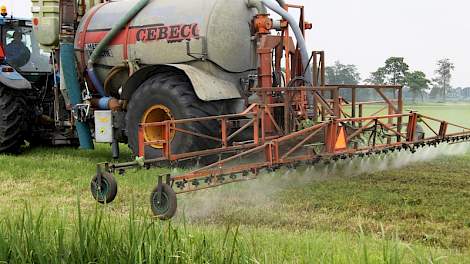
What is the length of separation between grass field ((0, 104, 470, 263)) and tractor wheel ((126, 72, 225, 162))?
1.85 ft

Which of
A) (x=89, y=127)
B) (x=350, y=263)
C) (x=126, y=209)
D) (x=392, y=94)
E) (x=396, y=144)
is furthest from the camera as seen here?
(x=89, y=127)

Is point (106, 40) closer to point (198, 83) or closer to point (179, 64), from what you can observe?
point (179, 64)

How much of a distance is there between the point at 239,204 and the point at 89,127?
4.08 metres

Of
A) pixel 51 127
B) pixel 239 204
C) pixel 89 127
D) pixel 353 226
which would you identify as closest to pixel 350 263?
pixel 353 226

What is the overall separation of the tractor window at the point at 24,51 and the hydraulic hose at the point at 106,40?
5.57 ft

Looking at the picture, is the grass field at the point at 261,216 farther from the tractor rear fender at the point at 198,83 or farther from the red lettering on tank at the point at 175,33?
the red lettering on tank at the point at 175,33

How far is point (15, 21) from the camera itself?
32.7ft

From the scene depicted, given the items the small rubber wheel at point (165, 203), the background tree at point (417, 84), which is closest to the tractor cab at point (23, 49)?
the small rubber wheel at point (165, 203)

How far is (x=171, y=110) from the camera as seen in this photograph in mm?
7449

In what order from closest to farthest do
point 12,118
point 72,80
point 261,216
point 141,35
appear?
point 261,216, point 141,35, point 72,80, point 12,118

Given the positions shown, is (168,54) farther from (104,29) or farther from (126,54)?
(104,29)

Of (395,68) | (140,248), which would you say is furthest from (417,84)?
(140,248)

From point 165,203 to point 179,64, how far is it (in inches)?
130

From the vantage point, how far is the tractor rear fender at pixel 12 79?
9.00 metres
